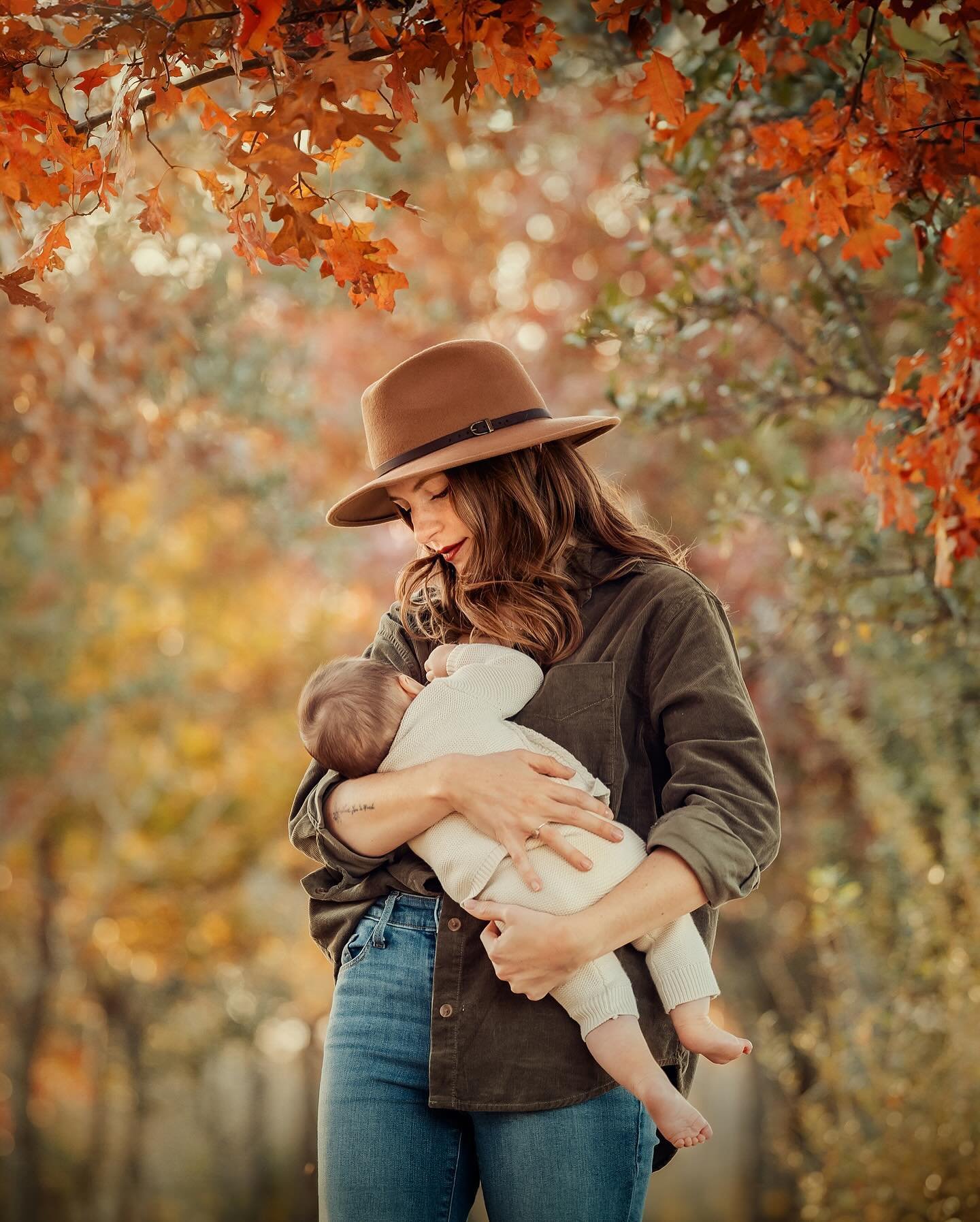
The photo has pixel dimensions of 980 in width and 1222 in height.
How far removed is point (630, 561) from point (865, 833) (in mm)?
6952

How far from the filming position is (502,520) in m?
2.46

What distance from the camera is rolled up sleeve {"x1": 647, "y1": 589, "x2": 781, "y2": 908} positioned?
2035 mm

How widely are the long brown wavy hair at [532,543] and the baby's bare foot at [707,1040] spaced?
656 mm

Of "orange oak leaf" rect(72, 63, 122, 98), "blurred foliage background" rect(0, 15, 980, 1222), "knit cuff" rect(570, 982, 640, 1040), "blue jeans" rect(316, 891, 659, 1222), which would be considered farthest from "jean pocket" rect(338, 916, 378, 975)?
"orange oak leaf" rect(72, 63, 122, 98)

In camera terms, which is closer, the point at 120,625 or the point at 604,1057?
the point at 604,1057

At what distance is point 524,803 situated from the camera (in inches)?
83.0

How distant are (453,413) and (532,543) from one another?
0.30m

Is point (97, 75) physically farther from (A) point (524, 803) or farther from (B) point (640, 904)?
(B) point (640, 904)

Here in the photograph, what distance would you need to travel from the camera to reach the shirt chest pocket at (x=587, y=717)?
2.25m

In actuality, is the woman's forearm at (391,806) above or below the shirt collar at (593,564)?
Result: below

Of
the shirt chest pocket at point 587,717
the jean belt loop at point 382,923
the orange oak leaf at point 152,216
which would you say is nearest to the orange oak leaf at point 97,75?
the orange oak leaf at point 152,216

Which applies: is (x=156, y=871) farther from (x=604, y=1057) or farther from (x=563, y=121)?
(x=604, y=1057)

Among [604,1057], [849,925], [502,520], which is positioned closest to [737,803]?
[604,1057]

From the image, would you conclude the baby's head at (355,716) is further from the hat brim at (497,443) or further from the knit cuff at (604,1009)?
the knit cuff at (604,1009)
